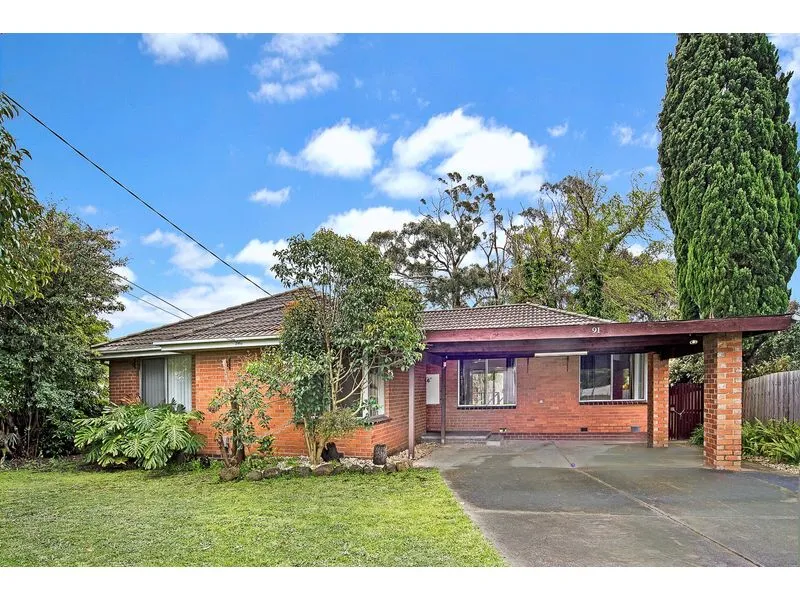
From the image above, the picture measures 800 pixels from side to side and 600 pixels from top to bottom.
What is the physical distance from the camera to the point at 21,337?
9.72 m

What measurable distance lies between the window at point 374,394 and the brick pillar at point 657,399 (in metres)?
5.75

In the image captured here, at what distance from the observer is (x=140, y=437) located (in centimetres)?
898

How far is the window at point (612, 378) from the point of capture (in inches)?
535

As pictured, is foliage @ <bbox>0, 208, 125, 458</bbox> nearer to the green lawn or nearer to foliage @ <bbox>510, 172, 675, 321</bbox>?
the green lawn

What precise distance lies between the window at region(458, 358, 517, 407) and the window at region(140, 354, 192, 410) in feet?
22.2

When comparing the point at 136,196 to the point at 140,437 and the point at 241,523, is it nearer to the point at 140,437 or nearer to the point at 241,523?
the point at 140,437

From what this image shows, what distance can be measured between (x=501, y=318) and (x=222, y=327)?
227 inches

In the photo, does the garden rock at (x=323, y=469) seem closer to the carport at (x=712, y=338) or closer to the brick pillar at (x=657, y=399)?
the carport at (x=712, y=338)

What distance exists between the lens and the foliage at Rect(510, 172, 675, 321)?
20531 mm

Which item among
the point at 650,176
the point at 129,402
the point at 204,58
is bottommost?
the point at 129,402

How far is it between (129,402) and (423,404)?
6.69 m

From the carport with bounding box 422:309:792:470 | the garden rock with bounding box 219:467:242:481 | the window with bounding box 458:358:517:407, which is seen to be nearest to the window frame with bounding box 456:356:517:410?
the window with bounding box 458:358:517:407
